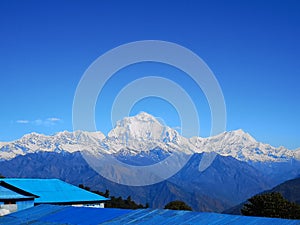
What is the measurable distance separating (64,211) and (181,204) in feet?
163

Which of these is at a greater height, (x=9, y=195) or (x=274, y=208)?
(x=9, y=195)

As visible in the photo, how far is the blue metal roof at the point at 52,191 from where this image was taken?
42719mm

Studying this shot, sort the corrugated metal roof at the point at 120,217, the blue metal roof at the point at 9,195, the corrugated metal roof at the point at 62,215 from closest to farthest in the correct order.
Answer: the corrugated metal roof at the point at 120,217 → the corrugated metal roof at the point at 62,215 → the blue metal roof at the point at 9,195

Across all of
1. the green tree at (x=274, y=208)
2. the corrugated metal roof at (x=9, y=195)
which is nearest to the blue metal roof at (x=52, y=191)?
the corrugated metal roof at (x=9, y=195)

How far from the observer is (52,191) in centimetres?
4534

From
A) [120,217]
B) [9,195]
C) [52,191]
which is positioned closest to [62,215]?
[120,217]

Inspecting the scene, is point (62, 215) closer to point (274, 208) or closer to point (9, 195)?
point (9, 195)

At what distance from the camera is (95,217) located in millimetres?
22844

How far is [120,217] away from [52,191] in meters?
25.0

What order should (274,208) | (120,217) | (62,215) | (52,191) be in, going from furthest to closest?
(274,208) → (52,191) → (62,215) → (120,217)

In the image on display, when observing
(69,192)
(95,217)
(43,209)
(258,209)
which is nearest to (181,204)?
(258,209)

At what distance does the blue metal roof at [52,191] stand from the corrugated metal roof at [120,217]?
1371 cm

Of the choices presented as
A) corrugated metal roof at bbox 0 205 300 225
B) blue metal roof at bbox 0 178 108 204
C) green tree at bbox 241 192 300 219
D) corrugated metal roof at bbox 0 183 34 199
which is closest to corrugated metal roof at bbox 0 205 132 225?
corrugated metal roof at bbox 0 205 300 225

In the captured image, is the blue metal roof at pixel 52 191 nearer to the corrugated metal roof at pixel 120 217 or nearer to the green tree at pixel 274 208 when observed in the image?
the corrugated metal roof at pixel 120 217
